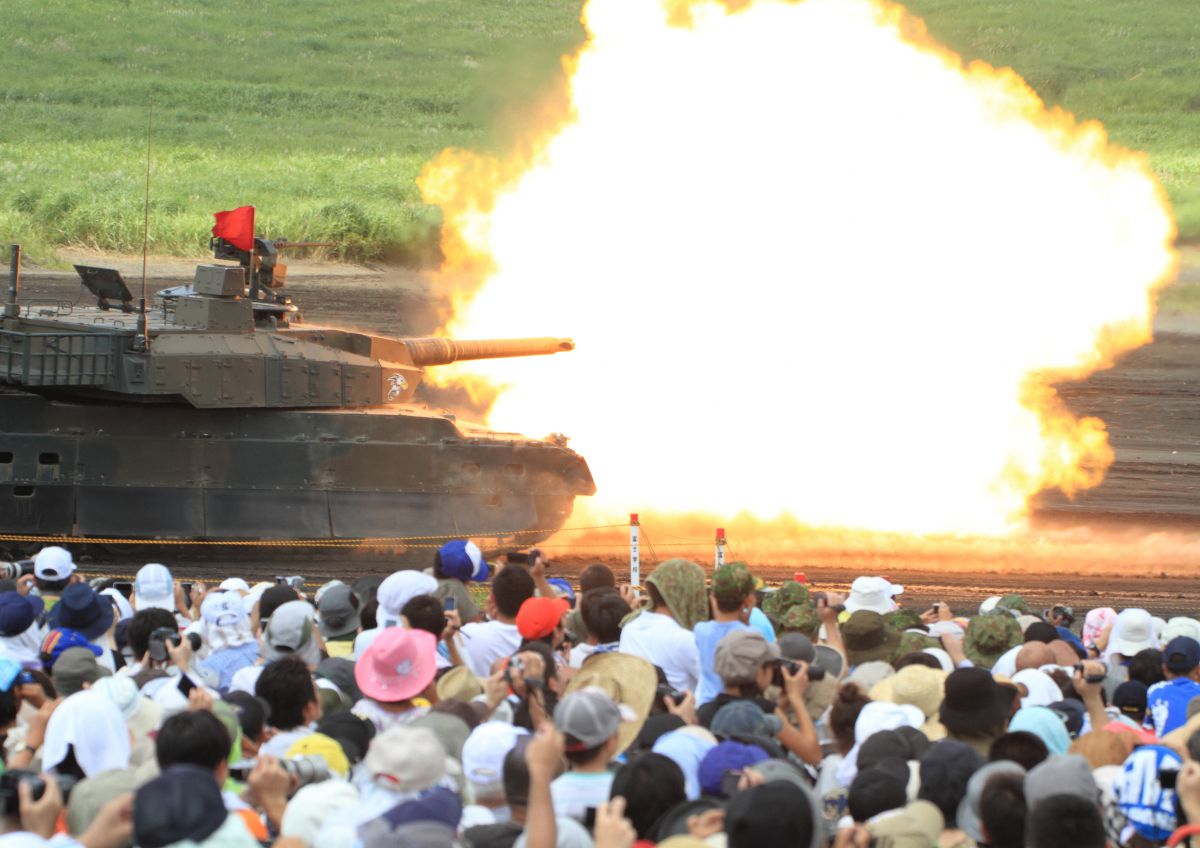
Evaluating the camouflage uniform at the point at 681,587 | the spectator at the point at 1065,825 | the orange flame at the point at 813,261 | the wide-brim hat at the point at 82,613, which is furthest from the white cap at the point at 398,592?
the orange flame at the point at 813,261

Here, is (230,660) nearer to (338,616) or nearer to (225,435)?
(338,616)

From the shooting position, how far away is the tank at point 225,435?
1927cm

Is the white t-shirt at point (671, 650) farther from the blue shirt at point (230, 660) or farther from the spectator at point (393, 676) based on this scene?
the blue shirt at point (230, 660)

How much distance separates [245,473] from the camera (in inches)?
782

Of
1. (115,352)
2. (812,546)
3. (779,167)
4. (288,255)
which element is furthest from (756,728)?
(288,255)

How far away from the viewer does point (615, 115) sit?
25.3 meters

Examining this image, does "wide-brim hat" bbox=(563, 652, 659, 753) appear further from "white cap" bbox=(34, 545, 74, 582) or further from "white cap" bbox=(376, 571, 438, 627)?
"white cap" bbox=(34, 545, 74, 582)

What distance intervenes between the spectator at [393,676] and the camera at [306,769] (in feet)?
3.43

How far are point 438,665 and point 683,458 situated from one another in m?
16.4

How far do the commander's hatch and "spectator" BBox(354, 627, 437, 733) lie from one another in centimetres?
1305

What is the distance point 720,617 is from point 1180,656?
93.1 inches

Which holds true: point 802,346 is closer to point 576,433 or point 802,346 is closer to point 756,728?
point 576,433

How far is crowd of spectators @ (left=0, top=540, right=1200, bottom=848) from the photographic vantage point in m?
6.35

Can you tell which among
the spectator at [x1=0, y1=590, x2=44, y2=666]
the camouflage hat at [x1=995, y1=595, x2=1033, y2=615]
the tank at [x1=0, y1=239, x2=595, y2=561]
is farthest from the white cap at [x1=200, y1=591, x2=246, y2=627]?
the tank at [x1=0, y1=239, x2=595, y2=561]
